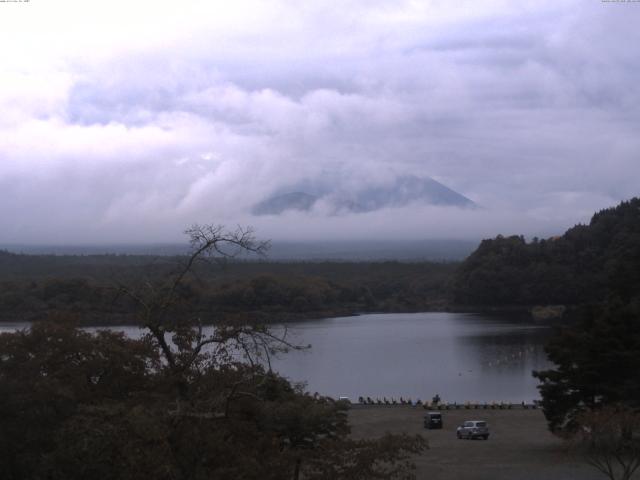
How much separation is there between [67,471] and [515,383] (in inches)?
1105

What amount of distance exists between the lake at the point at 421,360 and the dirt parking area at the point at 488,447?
3.38 metres

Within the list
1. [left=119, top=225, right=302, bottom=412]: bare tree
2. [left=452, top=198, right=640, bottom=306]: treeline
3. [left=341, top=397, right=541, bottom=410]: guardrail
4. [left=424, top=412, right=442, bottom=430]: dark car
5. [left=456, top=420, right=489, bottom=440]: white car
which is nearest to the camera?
[left=119, top=225, right=302, bottom=412]: bare tree

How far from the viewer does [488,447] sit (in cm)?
1827

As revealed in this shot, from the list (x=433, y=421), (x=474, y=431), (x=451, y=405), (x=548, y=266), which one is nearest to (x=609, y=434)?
(x=474, y=431)

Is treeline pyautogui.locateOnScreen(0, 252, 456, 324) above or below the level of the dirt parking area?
above

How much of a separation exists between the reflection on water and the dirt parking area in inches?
141

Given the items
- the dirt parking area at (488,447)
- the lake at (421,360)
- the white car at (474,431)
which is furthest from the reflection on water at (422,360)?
the white car at (474,431)

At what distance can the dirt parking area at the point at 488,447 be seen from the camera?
15.1m

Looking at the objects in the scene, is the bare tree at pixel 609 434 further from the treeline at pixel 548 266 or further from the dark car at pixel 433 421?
the treeline at pixel 548 266

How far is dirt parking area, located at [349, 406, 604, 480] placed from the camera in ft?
49.4

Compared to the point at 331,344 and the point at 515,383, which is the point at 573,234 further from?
the point at 515,383

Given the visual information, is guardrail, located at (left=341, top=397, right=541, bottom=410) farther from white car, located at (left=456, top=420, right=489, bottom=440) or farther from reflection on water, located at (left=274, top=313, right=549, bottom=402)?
white car, located at (left=456, top=420, right=489, bottom=440)

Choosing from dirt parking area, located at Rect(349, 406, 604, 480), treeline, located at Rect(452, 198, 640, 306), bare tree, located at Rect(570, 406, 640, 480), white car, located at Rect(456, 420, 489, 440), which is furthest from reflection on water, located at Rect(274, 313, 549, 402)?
bare tree, located at Rect(570, 406, 640, 480)

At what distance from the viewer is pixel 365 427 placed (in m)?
21.3
